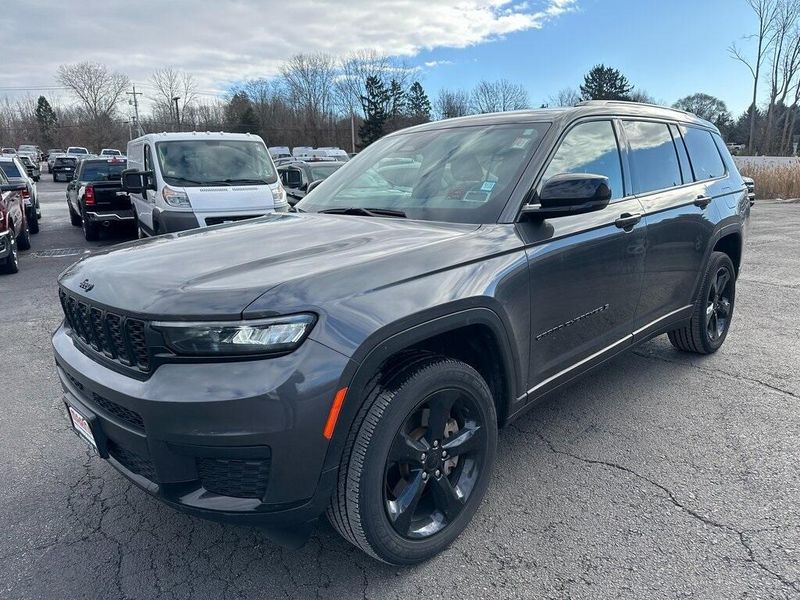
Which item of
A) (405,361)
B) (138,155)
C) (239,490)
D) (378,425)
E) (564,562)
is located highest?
(138,155)

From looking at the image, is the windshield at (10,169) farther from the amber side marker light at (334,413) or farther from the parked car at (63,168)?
the parked car at (63,168)

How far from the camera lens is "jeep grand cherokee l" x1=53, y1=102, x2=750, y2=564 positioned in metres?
1.88

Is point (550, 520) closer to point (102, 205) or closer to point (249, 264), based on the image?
point (249, 264)

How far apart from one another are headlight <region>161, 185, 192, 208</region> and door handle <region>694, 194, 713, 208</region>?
6.94 metres

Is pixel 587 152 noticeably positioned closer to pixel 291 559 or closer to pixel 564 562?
pixel 564 562

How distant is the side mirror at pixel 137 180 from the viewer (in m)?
9.00

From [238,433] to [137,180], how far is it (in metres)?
8.36

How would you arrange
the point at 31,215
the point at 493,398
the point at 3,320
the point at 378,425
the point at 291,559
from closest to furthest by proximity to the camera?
the point at 378,425, the point at 291,559, the point at 493,398, the point at 3,320, the point at 31,215

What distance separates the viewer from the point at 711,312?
4.54 meters

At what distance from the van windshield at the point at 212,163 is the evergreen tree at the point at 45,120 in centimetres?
8444

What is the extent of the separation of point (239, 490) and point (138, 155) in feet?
32.2

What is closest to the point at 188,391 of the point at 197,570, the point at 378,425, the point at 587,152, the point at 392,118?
the point at 378,425

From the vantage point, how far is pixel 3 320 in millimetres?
6309

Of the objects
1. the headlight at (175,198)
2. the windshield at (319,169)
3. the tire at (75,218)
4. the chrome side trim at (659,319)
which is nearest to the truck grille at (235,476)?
the chrome side trim at (659,319)
